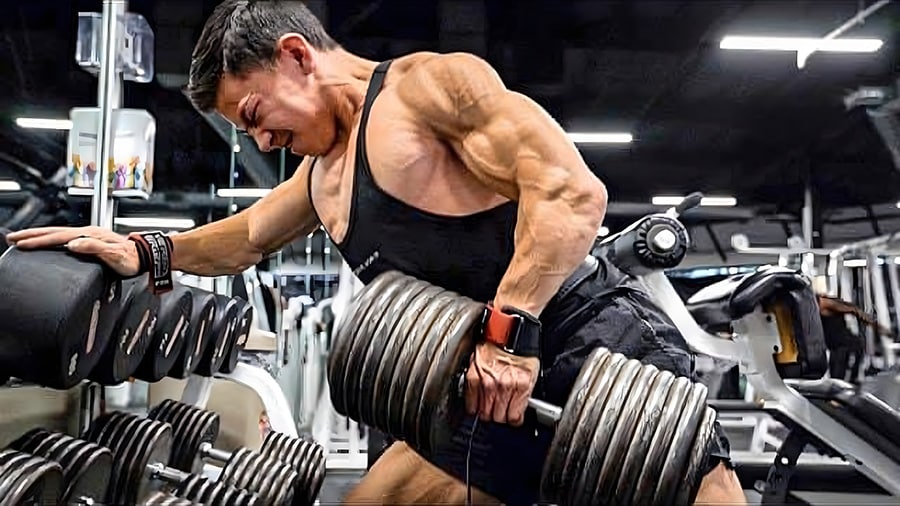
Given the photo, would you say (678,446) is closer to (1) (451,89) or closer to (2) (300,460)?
(1) (451,89)

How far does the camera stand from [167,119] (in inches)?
86.0

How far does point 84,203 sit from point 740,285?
5.95ft

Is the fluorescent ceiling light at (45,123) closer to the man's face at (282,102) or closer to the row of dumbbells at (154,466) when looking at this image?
the row of dumbbells at (154,466)

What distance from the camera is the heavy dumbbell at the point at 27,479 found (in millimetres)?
1132

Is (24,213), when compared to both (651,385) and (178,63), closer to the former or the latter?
(178,63)

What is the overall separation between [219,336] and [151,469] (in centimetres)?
44

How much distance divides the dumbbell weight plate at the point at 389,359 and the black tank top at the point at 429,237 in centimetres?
19

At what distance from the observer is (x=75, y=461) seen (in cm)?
145

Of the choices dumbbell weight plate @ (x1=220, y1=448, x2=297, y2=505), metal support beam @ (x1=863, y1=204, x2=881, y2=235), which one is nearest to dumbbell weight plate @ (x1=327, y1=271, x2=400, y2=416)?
dumbbell weight plate @ (x1=220, y1=448, x2=297, y2=505)

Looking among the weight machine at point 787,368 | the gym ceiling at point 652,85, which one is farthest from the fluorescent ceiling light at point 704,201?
the weight machine at point 787,368

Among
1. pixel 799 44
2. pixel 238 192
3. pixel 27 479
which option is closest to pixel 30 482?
pixel 27 479

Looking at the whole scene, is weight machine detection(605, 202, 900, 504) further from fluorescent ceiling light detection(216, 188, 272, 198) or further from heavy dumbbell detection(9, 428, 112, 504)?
heavy dumbbell detection(9, 428, 112, 504)

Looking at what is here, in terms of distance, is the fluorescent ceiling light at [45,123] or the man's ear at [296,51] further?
the fluorescent ceiling light at [45,123]

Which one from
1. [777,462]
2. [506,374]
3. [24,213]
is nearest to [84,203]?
[24,213]
